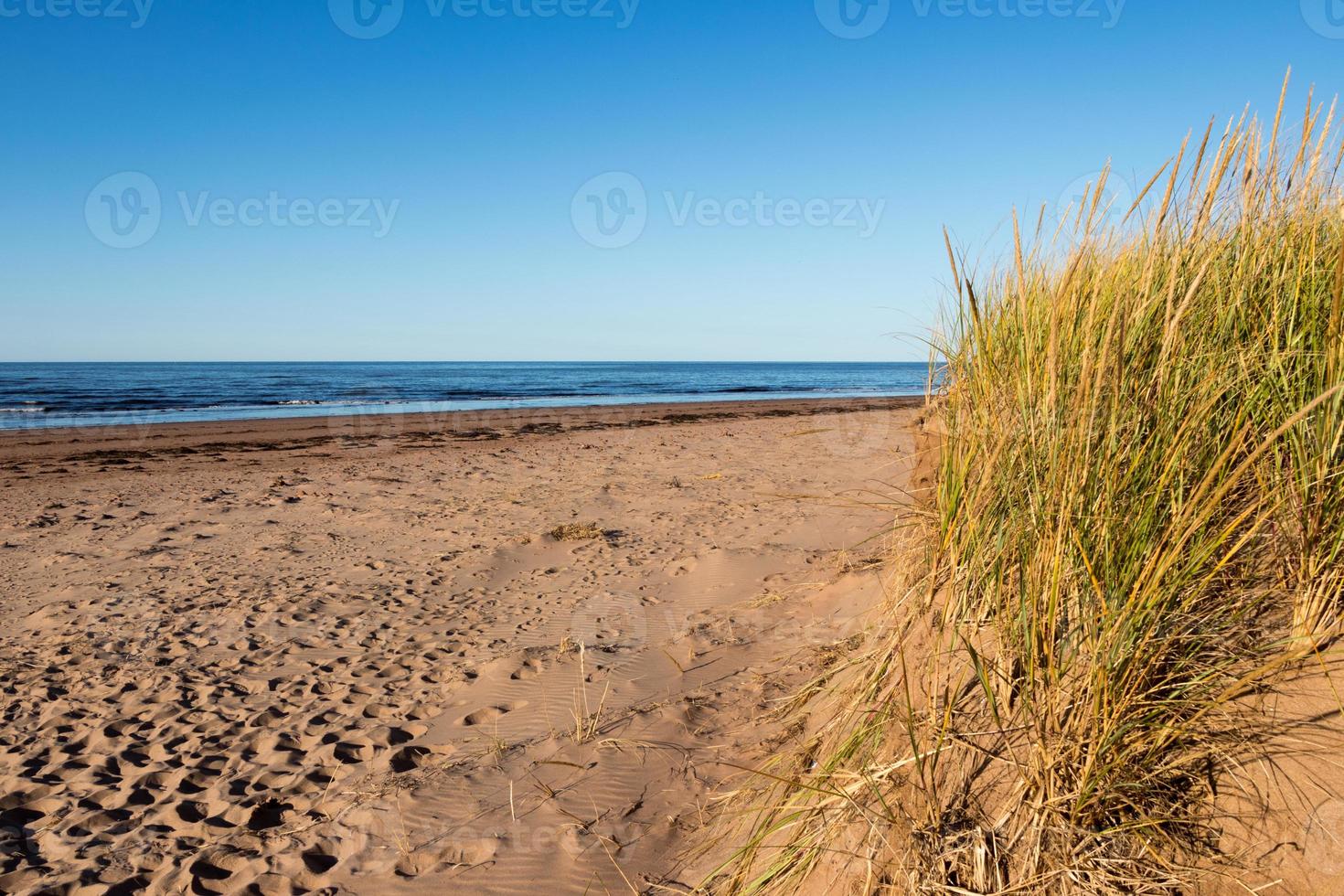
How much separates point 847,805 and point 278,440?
1643 centimetres

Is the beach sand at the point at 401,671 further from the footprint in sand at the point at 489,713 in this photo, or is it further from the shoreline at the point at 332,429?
the shoreline at the point at 332,429

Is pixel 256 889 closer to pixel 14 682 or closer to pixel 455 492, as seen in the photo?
pixel 14 682

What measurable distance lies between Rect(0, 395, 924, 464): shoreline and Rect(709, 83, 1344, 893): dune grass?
15.0m

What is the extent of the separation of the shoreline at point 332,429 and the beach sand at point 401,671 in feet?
15.1

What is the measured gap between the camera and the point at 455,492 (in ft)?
33.7

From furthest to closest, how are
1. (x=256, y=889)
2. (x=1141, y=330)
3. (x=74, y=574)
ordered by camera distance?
(x=74, y=574) → (x=256, y=889) → (x=1141, y=330)

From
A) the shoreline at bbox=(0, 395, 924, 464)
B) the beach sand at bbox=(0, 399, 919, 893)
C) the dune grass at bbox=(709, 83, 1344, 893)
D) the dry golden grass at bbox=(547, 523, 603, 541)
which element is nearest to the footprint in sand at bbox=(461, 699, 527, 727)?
the beach sand at bbox=(0, 399, 919, 893)

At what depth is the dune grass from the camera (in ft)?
6.21

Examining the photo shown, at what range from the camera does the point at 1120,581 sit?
1.98 m

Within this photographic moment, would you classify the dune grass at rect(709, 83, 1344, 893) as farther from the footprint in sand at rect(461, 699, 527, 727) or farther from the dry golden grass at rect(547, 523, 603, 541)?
the dry golden grass at rect(547, 523, 603, 541)

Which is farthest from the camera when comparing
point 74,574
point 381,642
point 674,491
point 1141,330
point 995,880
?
point 674,491

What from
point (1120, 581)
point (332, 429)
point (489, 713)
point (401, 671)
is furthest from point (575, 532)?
point (332, 429)

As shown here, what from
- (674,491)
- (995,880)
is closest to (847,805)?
(995,880)

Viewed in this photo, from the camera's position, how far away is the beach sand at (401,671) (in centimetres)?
302
